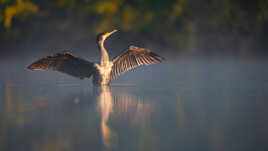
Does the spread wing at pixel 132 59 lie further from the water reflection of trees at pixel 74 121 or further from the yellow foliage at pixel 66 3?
the yellow foliage at pixel 66 3

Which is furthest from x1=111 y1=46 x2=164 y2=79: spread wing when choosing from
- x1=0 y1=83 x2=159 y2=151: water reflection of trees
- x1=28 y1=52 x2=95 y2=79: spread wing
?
x1=0 y1=83 x2=159 y2=151: water reflection of trees

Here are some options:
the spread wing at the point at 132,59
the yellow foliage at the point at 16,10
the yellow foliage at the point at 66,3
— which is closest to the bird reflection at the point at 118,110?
the spread wing at the point at 132,59

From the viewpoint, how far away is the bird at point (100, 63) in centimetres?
1059

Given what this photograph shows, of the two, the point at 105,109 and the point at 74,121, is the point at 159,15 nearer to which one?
the point at 105,109

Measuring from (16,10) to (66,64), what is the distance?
15.2m

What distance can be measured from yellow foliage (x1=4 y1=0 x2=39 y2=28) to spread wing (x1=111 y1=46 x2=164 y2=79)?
49.7 ft

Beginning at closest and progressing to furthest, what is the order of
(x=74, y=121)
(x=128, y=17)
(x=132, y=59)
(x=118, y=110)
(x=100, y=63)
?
(x=74, y=121) < (x=118, y=110) < (x=100, y=63) < (x=132, y=59) < (x=128, y=17)

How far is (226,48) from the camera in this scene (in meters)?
26.4

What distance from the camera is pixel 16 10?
2502cm

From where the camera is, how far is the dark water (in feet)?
16.9

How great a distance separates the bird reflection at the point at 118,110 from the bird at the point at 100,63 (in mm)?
1145

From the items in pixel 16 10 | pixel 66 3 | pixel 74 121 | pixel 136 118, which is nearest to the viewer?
pixel 74 121

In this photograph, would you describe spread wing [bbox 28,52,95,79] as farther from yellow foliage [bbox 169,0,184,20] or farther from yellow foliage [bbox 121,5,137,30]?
yellow foliage [bbox 169,0,184,20]

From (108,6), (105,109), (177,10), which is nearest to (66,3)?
(108,6)
